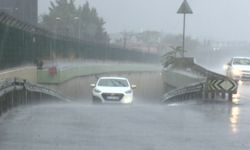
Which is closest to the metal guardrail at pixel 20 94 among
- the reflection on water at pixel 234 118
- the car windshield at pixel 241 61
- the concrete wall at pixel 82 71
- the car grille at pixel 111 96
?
the car grille at pixel 111 96

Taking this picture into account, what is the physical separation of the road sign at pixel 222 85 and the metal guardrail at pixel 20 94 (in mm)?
7075

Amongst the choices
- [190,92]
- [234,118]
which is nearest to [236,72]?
[190,92]

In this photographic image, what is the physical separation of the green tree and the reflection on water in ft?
370

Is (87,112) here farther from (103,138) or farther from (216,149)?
(216,149)

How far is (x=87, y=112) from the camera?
21.4m

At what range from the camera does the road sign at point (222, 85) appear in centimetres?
2852

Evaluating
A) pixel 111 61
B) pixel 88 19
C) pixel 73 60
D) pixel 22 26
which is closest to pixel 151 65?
pixel 111 61

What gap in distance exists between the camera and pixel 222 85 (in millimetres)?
28812

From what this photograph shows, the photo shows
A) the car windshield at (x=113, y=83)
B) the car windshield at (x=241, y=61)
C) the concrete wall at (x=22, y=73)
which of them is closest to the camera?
the concrete wall at (x=22, y=73)

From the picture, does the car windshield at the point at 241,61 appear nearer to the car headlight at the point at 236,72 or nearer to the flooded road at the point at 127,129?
the car headlight at the point at 236,72

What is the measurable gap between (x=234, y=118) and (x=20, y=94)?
358 inches

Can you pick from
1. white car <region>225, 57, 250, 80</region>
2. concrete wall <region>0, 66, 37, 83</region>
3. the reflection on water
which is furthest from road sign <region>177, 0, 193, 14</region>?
the reflection on water

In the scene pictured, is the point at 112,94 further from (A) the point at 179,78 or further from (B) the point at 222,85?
(A) the point at 179,78

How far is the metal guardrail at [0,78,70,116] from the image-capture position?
71.1 ft
